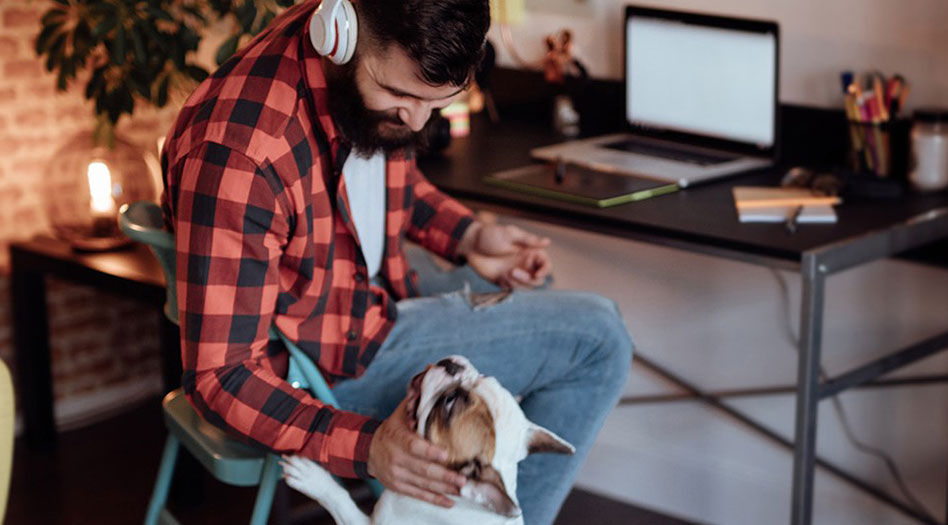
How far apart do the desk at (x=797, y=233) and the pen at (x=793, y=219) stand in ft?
0.04

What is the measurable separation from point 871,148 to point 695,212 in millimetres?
424

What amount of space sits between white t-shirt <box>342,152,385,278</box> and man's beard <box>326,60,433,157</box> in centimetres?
6

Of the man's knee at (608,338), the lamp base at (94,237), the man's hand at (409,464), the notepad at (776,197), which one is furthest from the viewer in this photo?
the lamp base at (94,237)

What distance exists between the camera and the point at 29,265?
2.96 m

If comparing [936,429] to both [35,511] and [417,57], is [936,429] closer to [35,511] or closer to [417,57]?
[417,57]

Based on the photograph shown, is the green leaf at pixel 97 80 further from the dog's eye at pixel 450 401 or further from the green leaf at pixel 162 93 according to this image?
the dog's eye at pixel 450 401

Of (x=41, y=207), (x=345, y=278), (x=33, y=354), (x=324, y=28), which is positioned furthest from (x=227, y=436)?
(x=41, y=207)

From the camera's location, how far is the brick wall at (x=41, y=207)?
299 cm

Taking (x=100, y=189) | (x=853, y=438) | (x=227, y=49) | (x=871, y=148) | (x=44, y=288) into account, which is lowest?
(x=853, y=438)

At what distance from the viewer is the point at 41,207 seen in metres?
3.09

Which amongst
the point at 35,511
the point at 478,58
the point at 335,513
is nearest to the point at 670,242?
the point at 478,58

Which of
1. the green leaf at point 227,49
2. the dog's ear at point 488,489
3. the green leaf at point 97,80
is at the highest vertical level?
the green leaf at point 227,49

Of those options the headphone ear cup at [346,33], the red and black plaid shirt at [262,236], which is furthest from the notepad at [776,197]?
the headphone ear cup at [346,33]

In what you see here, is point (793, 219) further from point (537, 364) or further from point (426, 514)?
point (426, 514)
